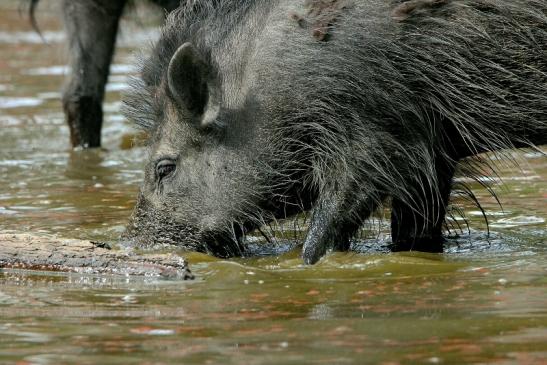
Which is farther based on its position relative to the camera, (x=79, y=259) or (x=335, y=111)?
(x=335, y=111)

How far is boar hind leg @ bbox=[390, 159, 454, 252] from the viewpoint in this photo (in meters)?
7.40

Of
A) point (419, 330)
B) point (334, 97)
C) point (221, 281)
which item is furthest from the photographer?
point (334, 97)

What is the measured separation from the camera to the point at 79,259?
259 inches

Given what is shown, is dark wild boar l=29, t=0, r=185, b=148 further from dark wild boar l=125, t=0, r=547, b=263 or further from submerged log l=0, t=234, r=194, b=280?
submerged log l=0, t=234, r=194, b=280

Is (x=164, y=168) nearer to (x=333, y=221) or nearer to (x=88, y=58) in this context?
(x=333, y=221)

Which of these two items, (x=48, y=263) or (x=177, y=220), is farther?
(x=177, y=220)

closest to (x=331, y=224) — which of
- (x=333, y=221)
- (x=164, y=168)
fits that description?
(x=333, y=221)

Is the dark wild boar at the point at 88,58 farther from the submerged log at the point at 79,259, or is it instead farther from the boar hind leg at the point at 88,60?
the submerged log at the point at 79,259

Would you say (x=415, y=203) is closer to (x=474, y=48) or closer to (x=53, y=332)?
(x=474, y=48)

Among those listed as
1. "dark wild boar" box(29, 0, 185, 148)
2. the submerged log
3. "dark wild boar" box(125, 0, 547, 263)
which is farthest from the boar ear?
"dark wild boar" box(29, 0, 185, 148)

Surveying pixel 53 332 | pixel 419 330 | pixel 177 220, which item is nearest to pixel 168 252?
pixel 177 220

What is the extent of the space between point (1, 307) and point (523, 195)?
442 centimetres

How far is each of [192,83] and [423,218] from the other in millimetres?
1544

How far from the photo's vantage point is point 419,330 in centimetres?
516
